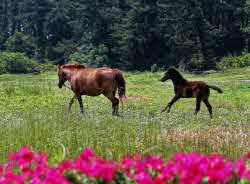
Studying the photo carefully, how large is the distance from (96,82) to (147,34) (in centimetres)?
4980

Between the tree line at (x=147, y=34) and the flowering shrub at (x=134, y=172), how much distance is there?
5449 cm

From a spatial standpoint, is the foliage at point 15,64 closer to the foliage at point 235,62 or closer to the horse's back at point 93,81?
the foliage at point 235,62

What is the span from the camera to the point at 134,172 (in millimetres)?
4355

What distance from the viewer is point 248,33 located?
213 feet

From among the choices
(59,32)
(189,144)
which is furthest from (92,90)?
(59,32)

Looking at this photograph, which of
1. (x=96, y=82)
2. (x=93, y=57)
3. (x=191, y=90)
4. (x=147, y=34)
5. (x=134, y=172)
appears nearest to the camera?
(x=134, y=172)

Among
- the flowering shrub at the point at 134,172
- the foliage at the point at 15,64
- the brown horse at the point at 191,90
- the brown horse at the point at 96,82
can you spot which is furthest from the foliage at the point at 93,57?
the flowering shrub at the point at 134,172

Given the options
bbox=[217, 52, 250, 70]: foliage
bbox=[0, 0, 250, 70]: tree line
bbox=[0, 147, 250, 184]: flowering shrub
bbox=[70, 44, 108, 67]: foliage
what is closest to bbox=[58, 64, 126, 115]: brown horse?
bbox=[0, 147, 250, 184]: flowering shrub

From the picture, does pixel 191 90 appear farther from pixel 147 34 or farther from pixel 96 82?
pixel 147 34

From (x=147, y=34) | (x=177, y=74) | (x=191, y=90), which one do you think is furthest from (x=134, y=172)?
(x=147, y=34)

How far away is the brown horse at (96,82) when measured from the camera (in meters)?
18.4

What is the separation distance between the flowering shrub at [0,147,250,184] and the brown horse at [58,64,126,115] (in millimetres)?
13200

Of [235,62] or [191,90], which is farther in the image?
[235,62]

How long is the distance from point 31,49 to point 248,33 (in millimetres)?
30684
